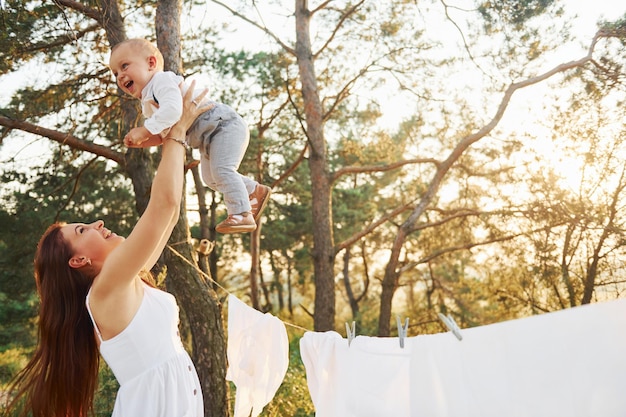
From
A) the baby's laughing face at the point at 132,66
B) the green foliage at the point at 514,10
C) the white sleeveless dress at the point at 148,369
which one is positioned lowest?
the white sleeveless dress at the point at 148,369

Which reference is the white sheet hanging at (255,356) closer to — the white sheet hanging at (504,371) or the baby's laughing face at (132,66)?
the white sheet hanging at (504,371)

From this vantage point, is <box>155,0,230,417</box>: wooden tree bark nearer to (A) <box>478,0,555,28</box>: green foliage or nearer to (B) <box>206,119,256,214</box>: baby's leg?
(B) <box>206,119,256,214</box>: baby's leg

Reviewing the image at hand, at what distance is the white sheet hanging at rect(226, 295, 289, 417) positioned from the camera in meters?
2.42

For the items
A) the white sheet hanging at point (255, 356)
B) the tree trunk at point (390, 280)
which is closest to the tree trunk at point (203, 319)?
the white sheet hanging at point (255, 356)

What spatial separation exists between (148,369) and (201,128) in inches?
30.0

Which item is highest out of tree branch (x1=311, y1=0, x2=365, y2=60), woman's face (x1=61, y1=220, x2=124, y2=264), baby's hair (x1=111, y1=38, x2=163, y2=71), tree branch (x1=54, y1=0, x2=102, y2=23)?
tree branch (x1=311, y1=0, x2=365, y2=60)

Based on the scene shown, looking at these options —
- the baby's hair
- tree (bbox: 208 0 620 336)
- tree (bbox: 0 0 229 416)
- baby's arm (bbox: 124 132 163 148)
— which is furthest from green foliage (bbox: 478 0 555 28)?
baby's arm (bbox: 124 132 163 148)

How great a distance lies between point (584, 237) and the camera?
25.8ft

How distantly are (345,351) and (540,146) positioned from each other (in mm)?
7111

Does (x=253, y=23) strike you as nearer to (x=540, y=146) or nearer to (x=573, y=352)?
(x=540, y=146)

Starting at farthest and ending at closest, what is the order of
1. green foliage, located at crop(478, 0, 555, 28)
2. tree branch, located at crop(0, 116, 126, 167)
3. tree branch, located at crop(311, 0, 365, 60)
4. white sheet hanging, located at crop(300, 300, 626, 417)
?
tree branch, located at crop(311, 0, 365, 60), green foliage, located at crop(478, 0, 555, 28), tree branch, located at crop(0, 116, 126, 167), white sheet hanging, located at crop(300, 300, 626, 417)

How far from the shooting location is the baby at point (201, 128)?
1.77 metres

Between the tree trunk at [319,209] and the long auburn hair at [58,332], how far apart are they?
6.26 meters

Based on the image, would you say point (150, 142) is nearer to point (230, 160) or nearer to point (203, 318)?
point (230, 160)
